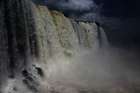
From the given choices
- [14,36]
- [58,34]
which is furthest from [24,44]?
[58,34]

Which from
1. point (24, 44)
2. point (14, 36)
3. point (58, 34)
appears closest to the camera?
point (14, 36)

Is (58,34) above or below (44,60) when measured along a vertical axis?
above

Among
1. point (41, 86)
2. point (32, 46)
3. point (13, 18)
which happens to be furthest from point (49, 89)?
point (13, 18)

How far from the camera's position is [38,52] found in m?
16.0

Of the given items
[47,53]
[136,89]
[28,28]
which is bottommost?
[136,89]

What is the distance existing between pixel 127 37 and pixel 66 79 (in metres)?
24.7

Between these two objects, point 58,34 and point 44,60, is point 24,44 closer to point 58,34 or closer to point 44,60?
point 44,60

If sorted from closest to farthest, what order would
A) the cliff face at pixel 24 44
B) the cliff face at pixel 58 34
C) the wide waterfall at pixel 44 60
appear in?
the cliff face at pixel 24 44, the wide waterfall at pixel 44 60, the cliff face at pixel 58 34

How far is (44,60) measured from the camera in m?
17.2

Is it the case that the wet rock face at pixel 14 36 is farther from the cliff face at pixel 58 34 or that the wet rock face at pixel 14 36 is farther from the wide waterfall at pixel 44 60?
the cliff face at pixel 58 34

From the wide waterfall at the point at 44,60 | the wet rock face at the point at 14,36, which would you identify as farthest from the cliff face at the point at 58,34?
the wet rock face at the point at 14,36

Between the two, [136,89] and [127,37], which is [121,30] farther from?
[136,89]

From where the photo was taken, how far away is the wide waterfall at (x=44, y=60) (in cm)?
1351

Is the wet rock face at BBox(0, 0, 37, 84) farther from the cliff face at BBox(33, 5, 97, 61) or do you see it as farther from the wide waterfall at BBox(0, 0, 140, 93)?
the cliff face at BBox(33, 5, 97, 61)
